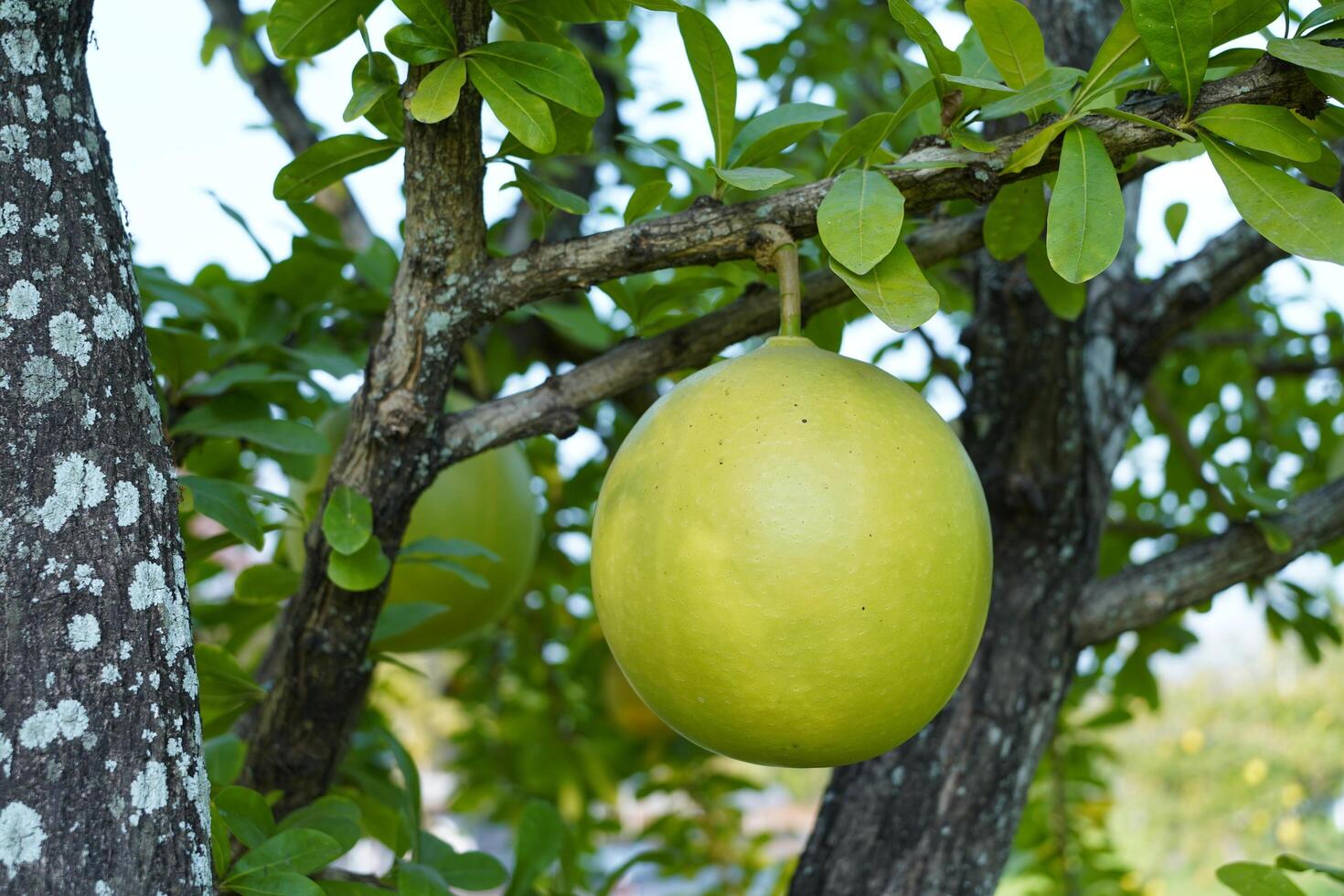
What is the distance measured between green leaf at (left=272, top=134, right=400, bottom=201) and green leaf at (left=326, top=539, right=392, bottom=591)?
0.33 metres

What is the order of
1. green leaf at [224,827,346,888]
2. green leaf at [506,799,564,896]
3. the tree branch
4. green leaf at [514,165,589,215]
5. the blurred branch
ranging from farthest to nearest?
1. the blurred branch
2. the tree branch
3. green leaf at [506,799,564,896]
4. green leaf at [514,165,589,215]
5. green leaf at [224,827,346,888]

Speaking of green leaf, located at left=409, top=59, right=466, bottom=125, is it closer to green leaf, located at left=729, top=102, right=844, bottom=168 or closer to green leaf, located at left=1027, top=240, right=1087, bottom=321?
green leaf, located at left=729, top=102, right=844, bottom=168

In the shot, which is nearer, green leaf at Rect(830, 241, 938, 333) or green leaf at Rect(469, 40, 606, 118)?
green leaf at Rect(830, 241, 938, 333)

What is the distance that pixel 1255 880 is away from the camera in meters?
1.09

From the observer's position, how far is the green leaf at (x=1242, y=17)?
801mm

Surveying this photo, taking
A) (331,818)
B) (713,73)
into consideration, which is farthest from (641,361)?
(331,818)

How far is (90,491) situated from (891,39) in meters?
2.33

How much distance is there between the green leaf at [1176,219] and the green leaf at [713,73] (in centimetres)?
85

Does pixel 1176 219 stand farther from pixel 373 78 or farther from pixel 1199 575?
pixel 373 78

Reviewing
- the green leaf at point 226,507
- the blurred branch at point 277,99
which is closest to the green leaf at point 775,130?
the green leaf at point 226,507

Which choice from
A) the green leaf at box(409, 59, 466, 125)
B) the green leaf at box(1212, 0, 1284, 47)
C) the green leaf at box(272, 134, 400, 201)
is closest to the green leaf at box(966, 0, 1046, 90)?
the green leaf at box(1212, 0, 1284, 47)

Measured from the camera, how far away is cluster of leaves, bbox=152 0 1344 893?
32.0 inches

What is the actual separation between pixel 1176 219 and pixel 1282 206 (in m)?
0.81

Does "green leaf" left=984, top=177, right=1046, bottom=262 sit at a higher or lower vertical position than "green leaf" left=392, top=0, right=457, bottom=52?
higher
